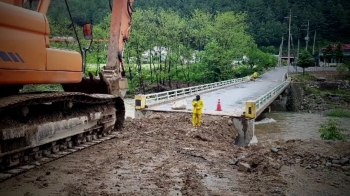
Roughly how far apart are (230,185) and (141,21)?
140 ft

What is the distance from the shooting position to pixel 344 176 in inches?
275

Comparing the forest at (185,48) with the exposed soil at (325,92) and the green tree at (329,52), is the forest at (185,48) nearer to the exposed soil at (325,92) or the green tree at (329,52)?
the exposed soil at (325,92)

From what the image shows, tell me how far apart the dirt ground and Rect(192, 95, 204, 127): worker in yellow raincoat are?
164 centimetres

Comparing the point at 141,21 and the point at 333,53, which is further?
the point at 333,53

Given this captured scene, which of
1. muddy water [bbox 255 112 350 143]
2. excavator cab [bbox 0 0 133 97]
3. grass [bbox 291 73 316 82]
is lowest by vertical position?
muddy water [bbox 255 112 350 143]

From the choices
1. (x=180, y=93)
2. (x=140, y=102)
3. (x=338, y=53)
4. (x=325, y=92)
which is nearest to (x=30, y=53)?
(x=140, y=102)

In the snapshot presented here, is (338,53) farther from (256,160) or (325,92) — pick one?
(256,160)

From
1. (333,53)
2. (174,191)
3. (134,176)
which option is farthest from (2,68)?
(333,53)

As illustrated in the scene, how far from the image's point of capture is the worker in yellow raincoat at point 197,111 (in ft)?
37.5

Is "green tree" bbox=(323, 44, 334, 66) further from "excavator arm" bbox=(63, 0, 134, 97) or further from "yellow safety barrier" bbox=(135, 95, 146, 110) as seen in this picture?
"excavator arm" bbox=(63, 0, 134, 97)

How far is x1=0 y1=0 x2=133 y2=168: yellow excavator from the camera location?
16.3ft

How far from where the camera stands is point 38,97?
5.71m

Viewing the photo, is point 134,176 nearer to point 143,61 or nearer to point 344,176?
point 344,176

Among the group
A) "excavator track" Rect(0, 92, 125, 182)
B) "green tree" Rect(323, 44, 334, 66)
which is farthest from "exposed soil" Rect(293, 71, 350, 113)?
"excavator track" Rect(0, 92, 125, 182)
